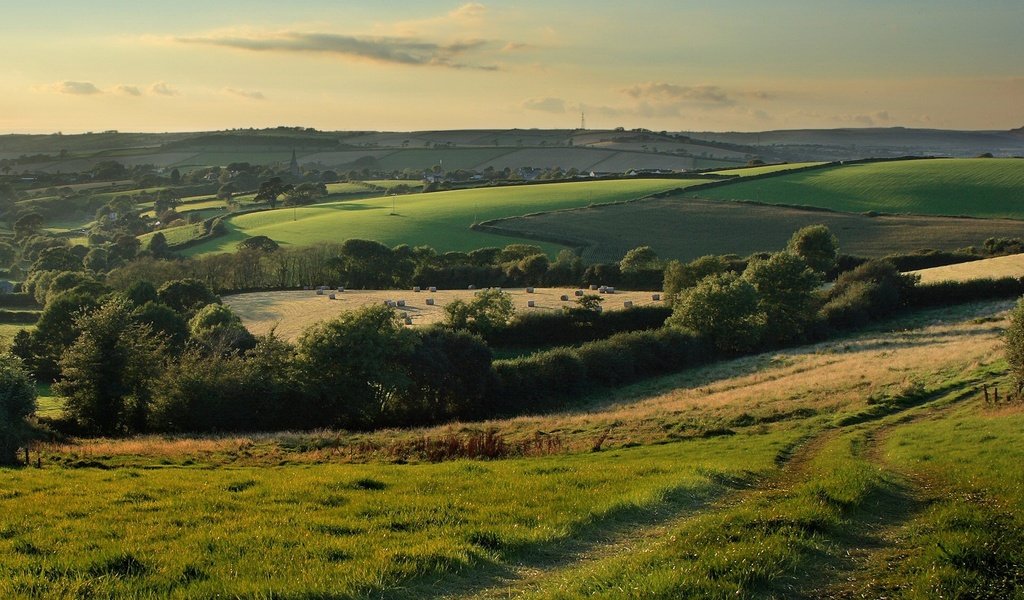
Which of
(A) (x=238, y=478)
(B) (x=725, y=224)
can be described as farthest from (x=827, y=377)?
(B) (x=725, y=224)

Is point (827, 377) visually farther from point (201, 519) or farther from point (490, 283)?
point (490, 283)

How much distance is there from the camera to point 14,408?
108 feet

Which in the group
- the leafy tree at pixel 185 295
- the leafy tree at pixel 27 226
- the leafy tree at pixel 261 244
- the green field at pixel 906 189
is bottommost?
the leafy tree at pixel 185 295

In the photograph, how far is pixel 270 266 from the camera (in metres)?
114

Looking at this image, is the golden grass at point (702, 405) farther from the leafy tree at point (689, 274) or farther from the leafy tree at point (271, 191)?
the leafy tree at point (271, 191)

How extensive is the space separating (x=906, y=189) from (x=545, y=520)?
152134 millimetres

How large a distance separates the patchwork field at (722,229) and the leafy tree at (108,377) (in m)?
74.6

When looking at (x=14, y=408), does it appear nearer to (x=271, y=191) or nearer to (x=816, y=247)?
(x=816, y=247)

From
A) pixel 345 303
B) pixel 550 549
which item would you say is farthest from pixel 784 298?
pixel 550 549

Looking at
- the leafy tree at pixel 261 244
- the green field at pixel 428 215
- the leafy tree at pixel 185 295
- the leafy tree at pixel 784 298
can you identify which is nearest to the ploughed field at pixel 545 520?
the leafy tree at pixel 784 298

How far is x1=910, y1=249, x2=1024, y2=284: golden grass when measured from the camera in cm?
8044

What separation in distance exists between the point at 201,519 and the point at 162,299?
Result: 246ft

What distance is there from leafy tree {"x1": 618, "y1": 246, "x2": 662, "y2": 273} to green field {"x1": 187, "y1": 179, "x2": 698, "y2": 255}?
20.2m

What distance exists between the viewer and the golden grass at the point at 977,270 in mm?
80438
